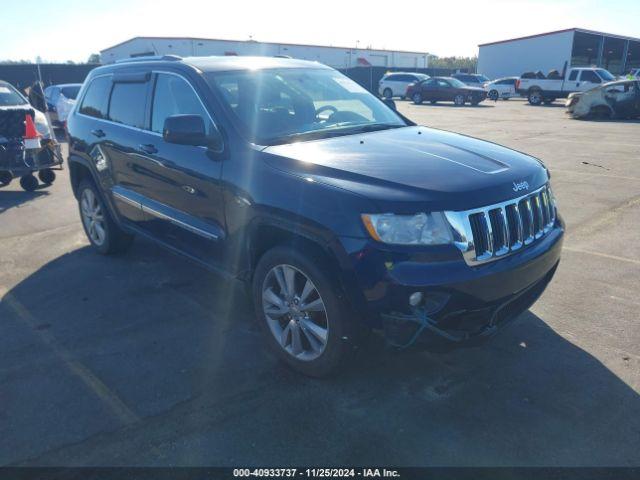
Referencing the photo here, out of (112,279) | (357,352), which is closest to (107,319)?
(112,279)

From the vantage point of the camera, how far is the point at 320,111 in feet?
14.1

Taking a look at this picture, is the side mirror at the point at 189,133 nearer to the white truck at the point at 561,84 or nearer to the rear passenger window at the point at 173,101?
the rear passenger window at the point at 173,101

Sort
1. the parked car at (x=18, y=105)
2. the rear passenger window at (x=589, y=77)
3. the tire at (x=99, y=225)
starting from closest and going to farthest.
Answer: the tire at (x=99, y=225) < the parked car at (x=18, y=105) < the rear passenger window at (x=589, y=77)

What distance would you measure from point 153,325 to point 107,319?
1.40 ft

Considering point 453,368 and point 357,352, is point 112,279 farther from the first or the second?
point 453,368

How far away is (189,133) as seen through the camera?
11.7 feet

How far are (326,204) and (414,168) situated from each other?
613mm

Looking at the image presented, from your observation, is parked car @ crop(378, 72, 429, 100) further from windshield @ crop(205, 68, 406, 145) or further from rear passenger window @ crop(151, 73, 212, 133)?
rear passenger window @ crop(151, 73, 212, 133)

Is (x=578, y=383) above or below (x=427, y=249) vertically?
below

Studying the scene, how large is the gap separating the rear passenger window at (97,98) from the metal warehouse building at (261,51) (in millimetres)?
29779

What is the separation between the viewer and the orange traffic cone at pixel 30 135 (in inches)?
348

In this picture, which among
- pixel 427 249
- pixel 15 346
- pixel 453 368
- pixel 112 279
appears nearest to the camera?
pixel 427 249

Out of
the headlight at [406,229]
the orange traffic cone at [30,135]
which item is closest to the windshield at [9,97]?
the orange traffic cone at [30,135]

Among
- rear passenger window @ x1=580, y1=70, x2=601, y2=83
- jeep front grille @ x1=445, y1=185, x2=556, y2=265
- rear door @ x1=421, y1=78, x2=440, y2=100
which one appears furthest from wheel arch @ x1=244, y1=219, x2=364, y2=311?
rear door @ x1=421, y1=78, x2=440, y2=100
